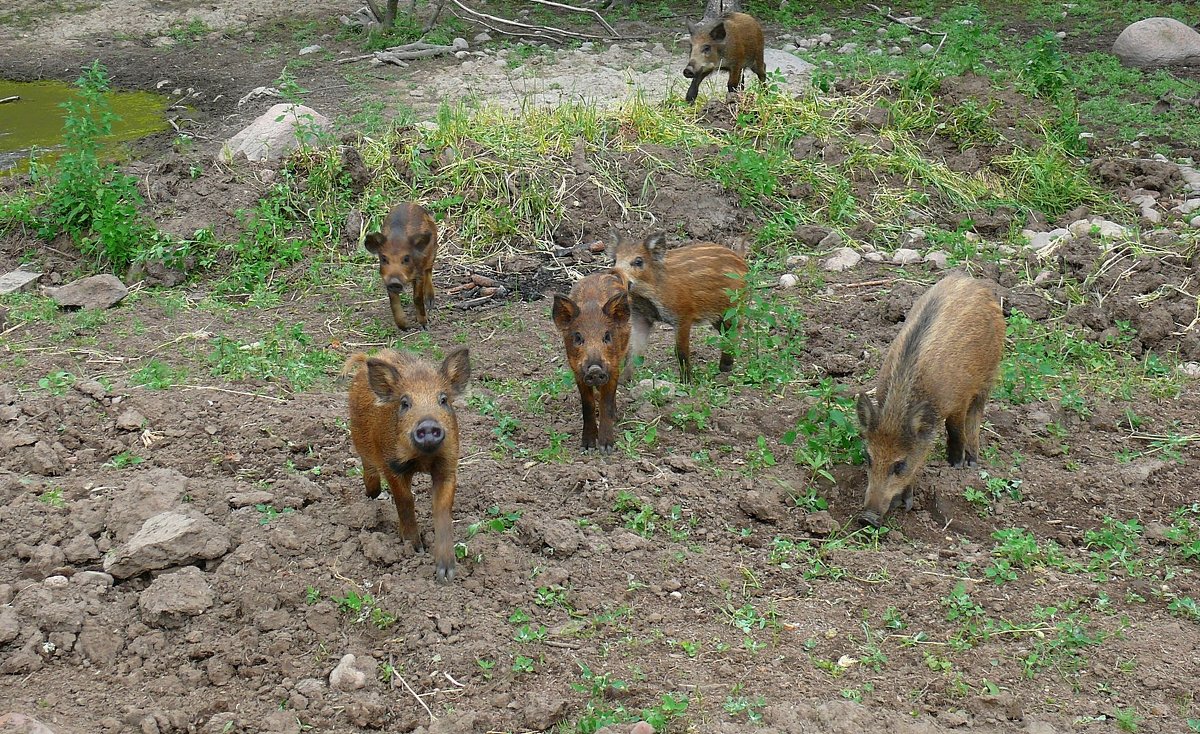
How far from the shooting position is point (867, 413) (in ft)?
18.4

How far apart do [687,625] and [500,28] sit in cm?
1204

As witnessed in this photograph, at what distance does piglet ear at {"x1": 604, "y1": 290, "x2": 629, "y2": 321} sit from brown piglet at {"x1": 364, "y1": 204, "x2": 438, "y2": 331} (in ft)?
7.21

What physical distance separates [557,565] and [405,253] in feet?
11.4

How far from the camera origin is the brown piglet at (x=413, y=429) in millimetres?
4672

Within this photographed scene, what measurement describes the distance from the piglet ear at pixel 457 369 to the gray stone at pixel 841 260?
Answer: 4318 mm

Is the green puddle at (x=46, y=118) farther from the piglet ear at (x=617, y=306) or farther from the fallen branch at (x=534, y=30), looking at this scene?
the piglet ear at (x=617, y=306)

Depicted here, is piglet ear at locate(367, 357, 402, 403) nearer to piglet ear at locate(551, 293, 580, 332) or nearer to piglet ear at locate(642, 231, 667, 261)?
piglet ear at locate(551, 293, 580, 332)

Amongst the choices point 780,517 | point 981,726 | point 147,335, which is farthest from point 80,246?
point 981,726

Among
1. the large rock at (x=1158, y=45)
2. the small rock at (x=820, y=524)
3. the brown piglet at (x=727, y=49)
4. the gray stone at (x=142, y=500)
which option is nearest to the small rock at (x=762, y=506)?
A: the small rock at (x=820, y=524)

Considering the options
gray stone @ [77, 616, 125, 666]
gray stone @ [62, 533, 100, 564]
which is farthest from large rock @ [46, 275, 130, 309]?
gray stone @ [77, 616, 125, 666]

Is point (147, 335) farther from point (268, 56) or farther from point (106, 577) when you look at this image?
point (268, 56)

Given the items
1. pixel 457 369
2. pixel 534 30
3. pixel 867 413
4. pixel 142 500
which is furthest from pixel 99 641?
pixel 534 30

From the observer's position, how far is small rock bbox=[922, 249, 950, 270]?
8539mm

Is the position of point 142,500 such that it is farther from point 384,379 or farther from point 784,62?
point 784,62
